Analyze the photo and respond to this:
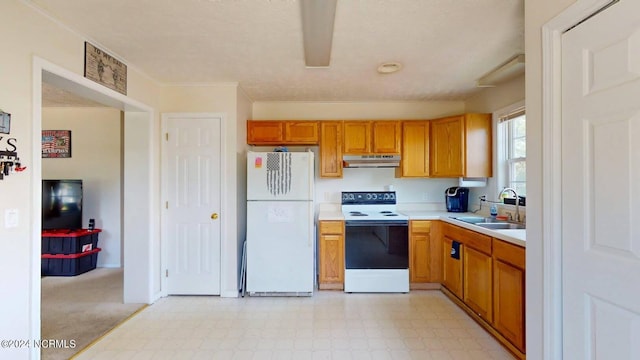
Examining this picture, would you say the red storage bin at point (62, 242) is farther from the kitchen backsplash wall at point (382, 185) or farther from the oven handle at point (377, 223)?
the oven handle at point (377, 223)

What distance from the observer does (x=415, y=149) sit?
3836mm

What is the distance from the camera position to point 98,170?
451cm

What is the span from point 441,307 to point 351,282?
97 centimetres

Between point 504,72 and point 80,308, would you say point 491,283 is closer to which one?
point 504,72

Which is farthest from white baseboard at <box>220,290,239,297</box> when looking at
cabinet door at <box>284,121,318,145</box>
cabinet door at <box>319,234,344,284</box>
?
cabinet door at <box>284,121,318,145</box>

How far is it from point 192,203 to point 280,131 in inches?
53.6

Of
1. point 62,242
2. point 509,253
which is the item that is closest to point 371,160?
point 509,253

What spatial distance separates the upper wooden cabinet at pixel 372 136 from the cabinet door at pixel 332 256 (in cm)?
112

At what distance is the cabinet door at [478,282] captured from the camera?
2.54 metres

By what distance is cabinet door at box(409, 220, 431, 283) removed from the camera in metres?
3.52
